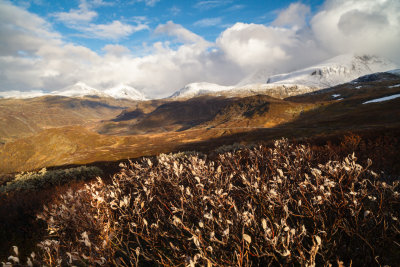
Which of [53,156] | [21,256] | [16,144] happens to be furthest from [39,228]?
[16,144]

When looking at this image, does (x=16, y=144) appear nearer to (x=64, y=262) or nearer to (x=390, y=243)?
(x=64, y=262)

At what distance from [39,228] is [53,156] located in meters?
70.9

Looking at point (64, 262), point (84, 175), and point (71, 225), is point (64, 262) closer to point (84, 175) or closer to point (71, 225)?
point (71, 225)

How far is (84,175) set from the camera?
16.2 m

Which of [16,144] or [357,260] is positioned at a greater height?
[16,144]

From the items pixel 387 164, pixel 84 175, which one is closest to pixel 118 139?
pixel 84 175

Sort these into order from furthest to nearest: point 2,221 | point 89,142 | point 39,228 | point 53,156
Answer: point 89,142
point 53,156
point 2,221
point 39,228

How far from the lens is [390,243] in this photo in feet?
10.9

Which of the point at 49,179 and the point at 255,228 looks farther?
the point at 49,179

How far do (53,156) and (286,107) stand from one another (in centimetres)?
13980

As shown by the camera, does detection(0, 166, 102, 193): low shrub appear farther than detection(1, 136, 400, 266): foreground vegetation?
Yes

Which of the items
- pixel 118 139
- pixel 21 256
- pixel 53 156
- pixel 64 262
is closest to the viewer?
pixel 64 262

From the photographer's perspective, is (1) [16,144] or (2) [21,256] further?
(1) [16,144]

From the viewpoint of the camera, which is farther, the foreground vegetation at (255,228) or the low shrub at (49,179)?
the low shrub at (49,179)
